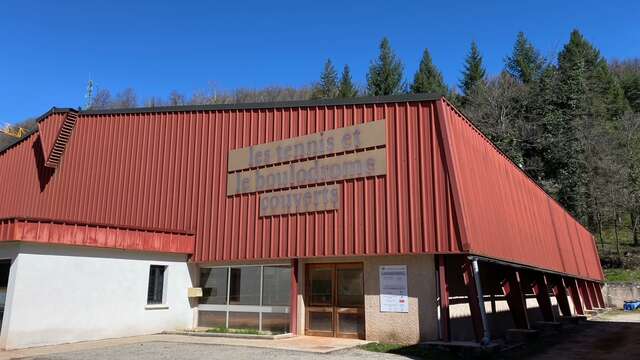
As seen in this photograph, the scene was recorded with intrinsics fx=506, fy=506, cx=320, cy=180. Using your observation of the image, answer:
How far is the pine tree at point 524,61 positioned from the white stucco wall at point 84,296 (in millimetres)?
50184

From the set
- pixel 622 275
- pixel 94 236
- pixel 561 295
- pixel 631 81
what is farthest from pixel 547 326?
pixel 631 81

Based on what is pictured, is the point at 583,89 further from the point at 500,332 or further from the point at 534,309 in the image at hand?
the point at 500,332

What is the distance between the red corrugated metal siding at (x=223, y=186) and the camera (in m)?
14.5

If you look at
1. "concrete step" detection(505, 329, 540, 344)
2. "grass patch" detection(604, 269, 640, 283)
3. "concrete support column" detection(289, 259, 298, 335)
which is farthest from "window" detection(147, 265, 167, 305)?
"grass patch" detection(604, 269, 640, 283)

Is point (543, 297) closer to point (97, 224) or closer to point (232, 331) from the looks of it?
point (232, 331)

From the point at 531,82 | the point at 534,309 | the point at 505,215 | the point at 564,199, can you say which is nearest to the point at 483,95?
the point at 531,82

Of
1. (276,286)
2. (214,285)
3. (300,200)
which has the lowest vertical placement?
(276,286)

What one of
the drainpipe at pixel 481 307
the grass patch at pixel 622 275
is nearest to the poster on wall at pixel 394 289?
the drainpipe at pixel 481 307

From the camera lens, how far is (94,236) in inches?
615

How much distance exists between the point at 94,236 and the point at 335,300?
770 centimetres

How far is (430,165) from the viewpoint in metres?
14.5

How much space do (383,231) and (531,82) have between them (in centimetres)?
4545

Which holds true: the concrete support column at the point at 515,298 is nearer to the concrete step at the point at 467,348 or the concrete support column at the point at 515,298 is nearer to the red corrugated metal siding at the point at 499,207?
the red corrugated metal siding at the point at 499,207

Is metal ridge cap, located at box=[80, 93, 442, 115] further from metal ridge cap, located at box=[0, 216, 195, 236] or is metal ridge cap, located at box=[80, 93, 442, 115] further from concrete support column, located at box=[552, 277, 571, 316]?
concrete support column, located at box=[552, 277, 571, 316]
